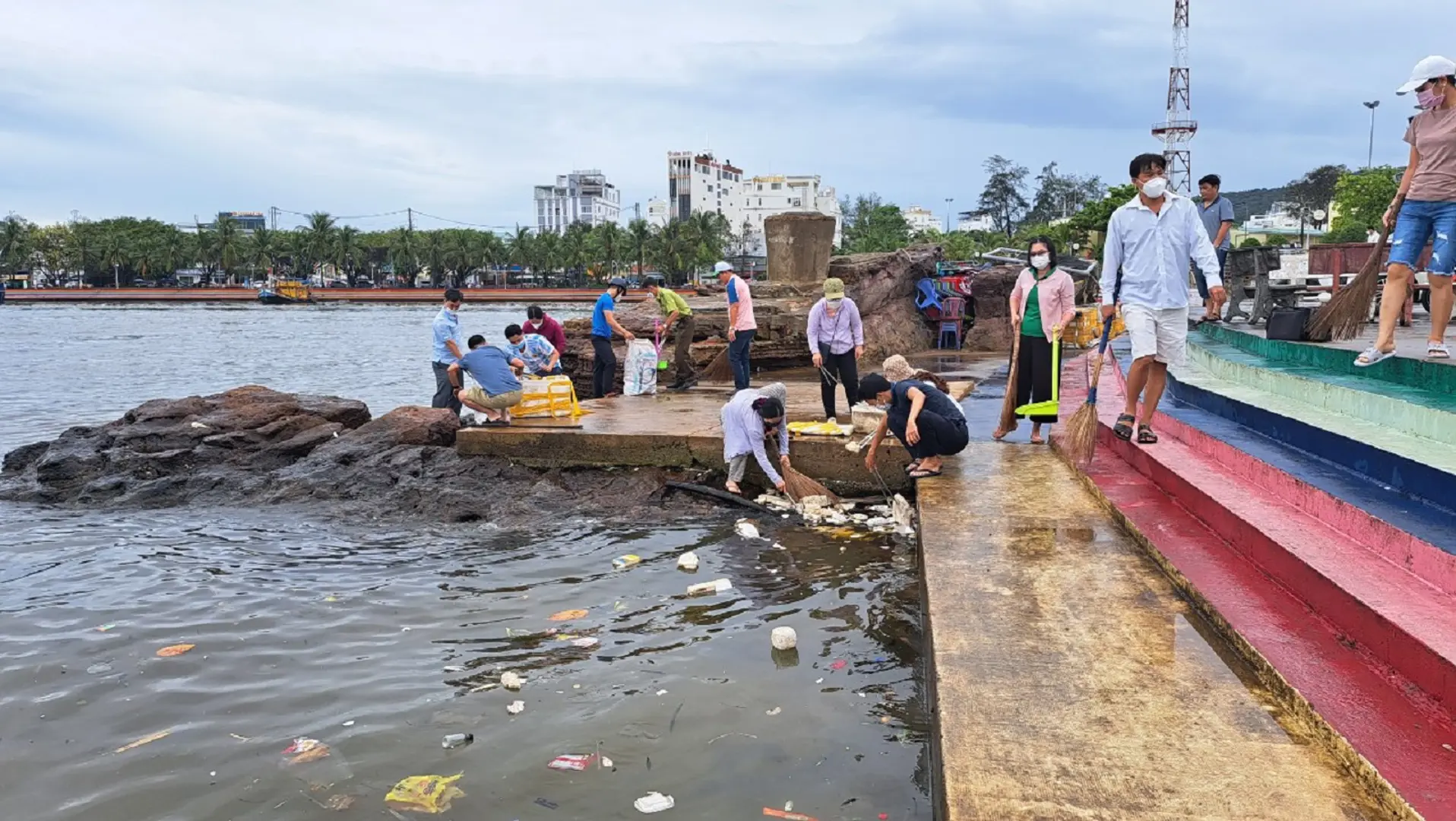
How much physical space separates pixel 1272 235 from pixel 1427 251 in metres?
50.7

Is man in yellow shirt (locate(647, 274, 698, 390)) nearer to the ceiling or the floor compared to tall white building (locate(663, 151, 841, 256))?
nearer to the floor

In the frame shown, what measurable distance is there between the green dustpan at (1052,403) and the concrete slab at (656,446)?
→ 0.97 m

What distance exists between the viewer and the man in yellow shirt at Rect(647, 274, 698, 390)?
41.7 ft

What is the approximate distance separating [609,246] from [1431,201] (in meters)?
86.4

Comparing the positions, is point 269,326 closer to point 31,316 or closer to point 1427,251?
point 31,316

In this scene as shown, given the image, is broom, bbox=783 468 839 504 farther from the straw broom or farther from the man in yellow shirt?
the man in yellow shirt

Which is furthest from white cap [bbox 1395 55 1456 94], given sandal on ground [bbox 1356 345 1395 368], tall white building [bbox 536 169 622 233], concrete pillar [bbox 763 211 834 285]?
tall white building [bbox 536 169 622 233]

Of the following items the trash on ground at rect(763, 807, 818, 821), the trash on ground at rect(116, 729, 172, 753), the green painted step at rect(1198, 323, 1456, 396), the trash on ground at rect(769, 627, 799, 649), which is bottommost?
the trash on ground at rect(116, 729, 172, 753)

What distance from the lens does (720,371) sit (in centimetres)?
1384

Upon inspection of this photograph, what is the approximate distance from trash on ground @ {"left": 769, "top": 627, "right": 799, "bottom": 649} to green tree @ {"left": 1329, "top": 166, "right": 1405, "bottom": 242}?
4173cm

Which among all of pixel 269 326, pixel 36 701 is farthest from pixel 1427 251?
pixel 269 326

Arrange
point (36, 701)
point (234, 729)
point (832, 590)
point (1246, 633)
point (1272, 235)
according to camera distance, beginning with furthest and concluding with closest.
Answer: point (1272, 235) < point (832, 590) < point (36, 701) < point (234, 729) < point (1246, 633)

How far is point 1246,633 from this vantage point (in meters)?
→ 3.41

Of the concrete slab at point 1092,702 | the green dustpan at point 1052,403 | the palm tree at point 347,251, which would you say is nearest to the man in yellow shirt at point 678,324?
the green dustpan at point 1052,403
